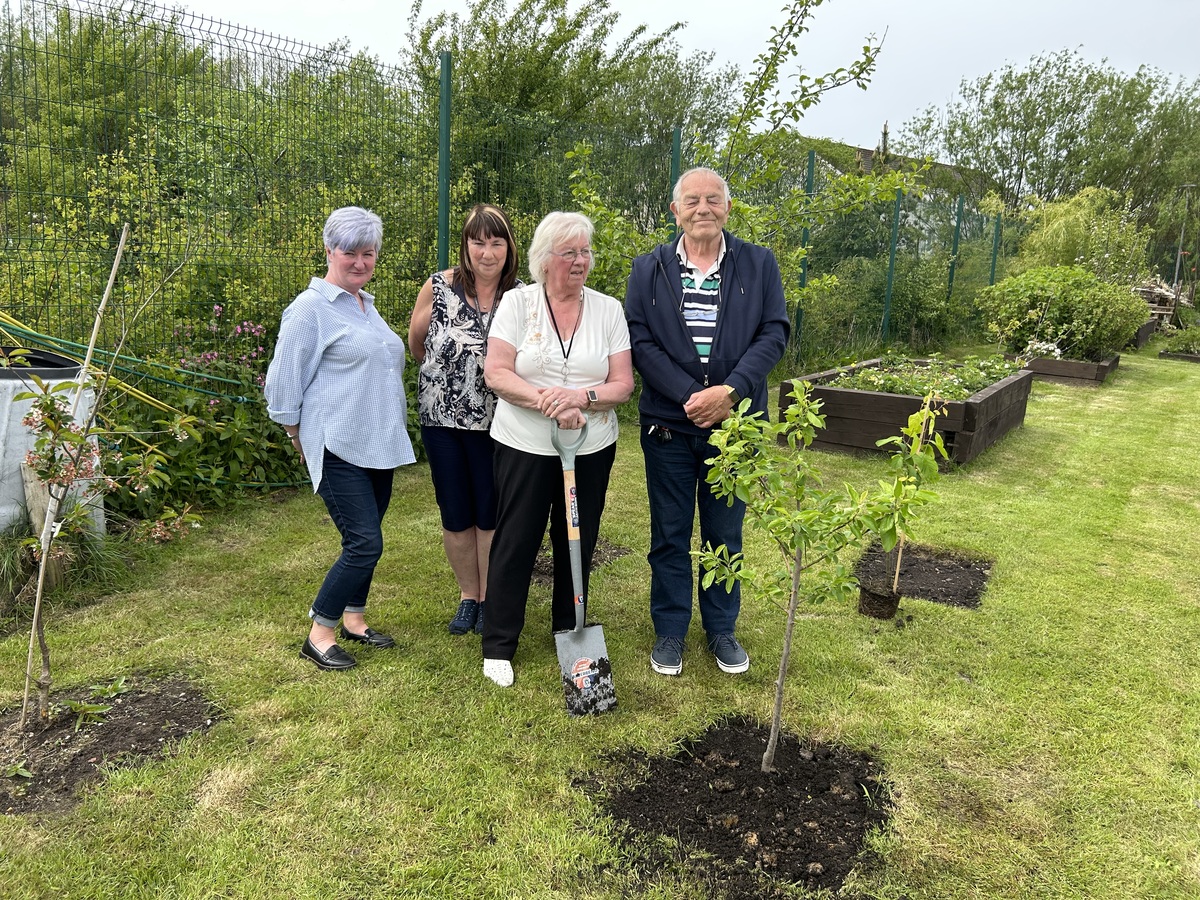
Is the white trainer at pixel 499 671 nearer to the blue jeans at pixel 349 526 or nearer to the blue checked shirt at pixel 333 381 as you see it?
the blue jeans at pixel 349 526

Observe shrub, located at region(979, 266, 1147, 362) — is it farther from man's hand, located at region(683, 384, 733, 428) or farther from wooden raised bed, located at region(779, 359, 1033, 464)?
man's hand, located at region(683, 384, 733, 428)

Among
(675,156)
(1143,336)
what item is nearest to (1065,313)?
(675,156)

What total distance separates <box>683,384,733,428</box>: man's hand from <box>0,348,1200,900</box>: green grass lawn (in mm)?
1026

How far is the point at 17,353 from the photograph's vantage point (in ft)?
8.21

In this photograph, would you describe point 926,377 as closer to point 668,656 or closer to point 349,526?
point 668,656

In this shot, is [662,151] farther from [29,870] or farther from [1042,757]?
[29,870]

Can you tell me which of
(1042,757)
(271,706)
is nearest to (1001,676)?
(1042,757)

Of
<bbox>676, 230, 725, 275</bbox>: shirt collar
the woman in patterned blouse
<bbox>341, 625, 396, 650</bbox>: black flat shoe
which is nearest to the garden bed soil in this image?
<bbox>676, 230, 725, 275</bbox>: shirt collar

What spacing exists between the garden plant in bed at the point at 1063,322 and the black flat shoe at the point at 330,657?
11050mm

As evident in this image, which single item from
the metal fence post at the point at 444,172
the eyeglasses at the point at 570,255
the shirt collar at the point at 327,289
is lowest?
the shirt collar at the point at 327,289

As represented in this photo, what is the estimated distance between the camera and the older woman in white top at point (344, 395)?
9.05 feet

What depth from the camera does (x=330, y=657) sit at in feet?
9.87

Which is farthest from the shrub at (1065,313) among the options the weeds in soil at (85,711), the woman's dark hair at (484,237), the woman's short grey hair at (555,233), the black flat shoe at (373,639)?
the weeds in soil at (85,711)

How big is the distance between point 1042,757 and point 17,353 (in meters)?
→ 3.57
